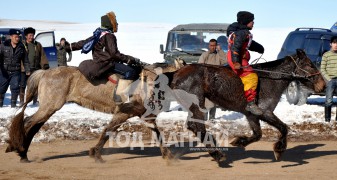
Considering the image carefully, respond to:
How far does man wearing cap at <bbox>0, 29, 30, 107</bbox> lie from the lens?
16281mm

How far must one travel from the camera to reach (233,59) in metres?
10.0

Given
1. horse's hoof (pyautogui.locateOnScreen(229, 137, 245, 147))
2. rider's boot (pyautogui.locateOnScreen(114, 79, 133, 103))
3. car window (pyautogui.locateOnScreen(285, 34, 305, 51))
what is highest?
car window (pyautogui.locateOnScreen(285, 34, 305, 51))

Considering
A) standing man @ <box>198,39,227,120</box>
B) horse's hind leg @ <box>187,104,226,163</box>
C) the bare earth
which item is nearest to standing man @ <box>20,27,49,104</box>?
standing man @ <box>198,39,227,120</box>

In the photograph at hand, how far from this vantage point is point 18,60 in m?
16.4

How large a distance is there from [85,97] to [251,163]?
9.49ft

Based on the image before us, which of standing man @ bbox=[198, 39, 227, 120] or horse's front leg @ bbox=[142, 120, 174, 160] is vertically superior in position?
standing man @ bbox=[198, 39, 227, 120]

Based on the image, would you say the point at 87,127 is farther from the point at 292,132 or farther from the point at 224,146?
the point at 292,132

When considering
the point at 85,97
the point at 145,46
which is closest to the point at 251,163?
the point at 85,97

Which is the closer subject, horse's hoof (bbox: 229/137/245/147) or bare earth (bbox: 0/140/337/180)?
bare earth (bbox: 0/140/337/180)

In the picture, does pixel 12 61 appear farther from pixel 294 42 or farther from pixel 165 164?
pixel 294 42

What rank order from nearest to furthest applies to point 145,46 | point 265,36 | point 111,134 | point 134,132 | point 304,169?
point 304,169 < point 111,134 < point 134,132 < point 145,46 < point 265,36

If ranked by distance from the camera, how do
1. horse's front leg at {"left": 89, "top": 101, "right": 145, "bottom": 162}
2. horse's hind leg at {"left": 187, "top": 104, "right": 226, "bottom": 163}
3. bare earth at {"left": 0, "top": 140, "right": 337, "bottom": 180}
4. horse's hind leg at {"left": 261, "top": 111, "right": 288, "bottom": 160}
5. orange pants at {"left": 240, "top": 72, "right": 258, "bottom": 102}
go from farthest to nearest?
horse's front leg at {"left": 89, "top": 101, "right": 145, "bottom": 162} < orange pants at {"left": 240, "top": 72, "right": 258, "bottom": 102} < horse's hind leg at {"left": 261, "top": 111, "right": 288, "bottom": 160} < horse's hind leg at {"left": 187, "top": 104, "right": 226, "bottom": 163} < bare earth at {"left": 0, "top": 140, "right": 337, "bottom": 180}

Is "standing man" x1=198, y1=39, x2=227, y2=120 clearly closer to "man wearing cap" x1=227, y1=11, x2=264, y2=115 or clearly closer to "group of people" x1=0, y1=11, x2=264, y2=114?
"group of people" x1=0, y1=11, x2=264, y2=114

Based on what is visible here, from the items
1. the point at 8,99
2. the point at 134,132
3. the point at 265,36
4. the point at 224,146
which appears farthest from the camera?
the point at 265,36
